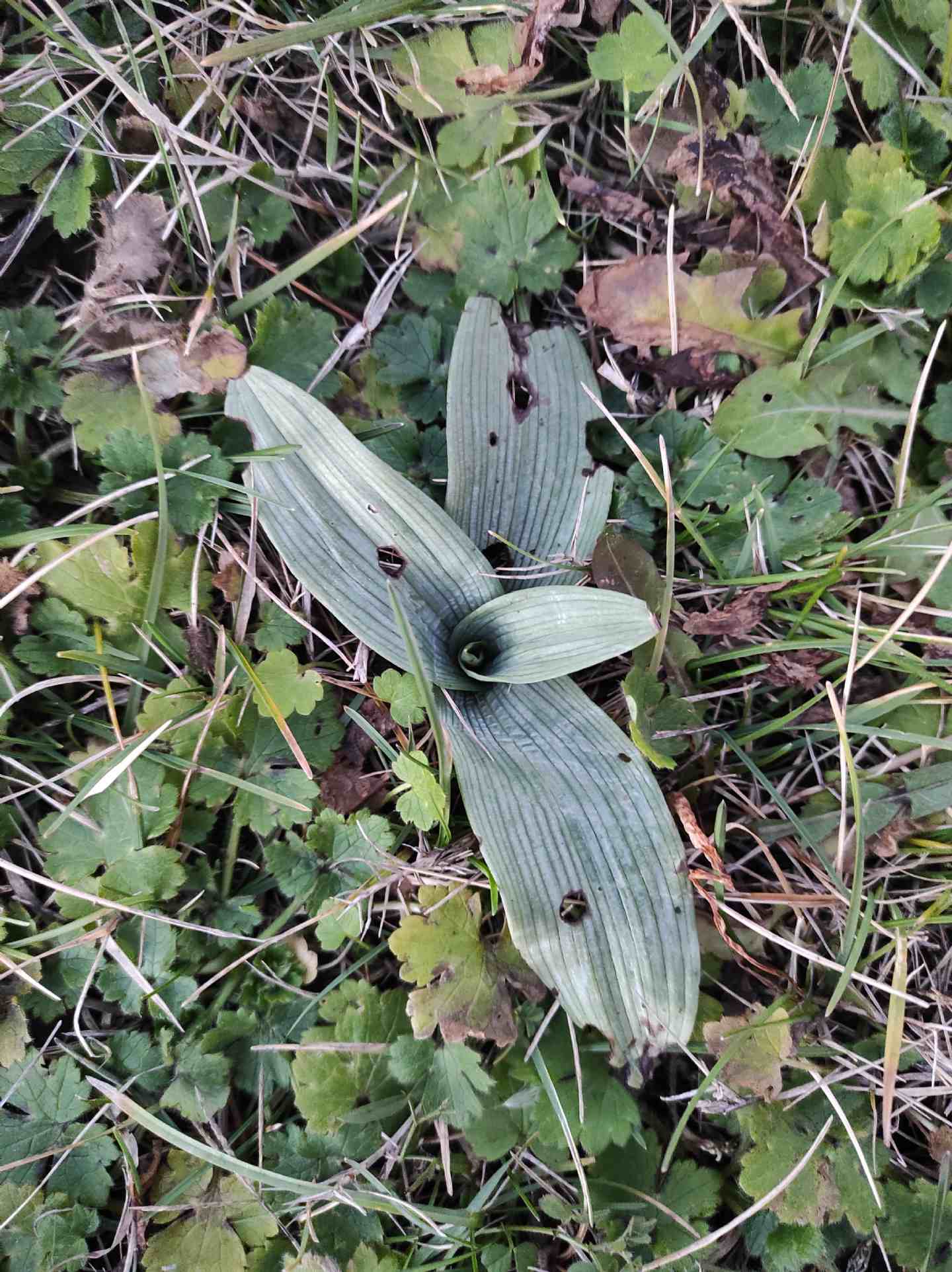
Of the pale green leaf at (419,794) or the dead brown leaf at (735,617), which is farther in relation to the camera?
the dead brown leaf at (735,617)

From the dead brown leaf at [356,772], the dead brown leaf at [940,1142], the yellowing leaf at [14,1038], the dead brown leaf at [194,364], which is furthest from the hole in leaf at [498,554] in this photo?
the dead brown leaf at [940,1142]

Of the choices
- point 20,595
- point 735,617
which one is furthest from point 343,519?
point 735,617

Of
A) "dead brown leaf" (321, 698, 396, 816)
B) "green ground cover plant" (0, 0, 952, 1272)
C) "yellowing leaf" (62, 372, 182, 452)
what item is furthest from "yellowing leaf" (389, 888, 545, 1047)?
"yellowing leaf" (62, 372, 182, 452)

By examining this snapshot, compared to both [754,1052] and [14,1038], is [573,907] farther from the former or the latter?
[14,1038]

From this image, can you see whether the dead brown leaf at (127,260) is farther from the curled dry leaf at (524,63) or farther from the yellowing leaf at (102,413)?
the curled dry leaf at (524,63)

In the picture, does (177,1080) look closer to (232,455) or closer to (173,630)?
(173,630)

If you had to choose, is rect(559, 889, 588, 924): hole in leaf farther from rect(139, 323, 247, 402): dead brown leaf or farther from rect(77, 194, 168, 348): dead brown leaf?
rect(77, 194, 168, 348): dead brown leaf
